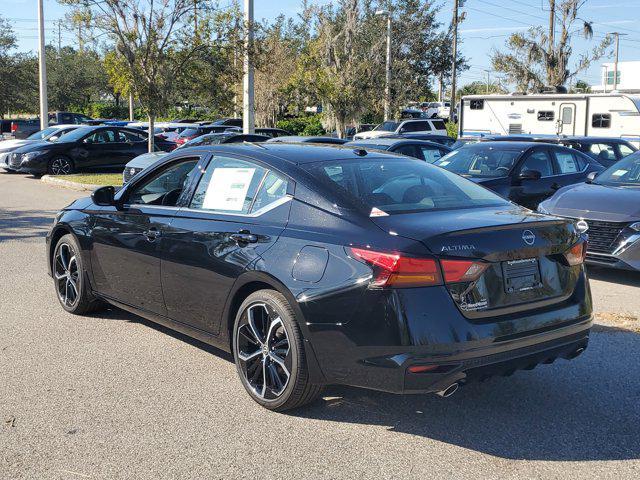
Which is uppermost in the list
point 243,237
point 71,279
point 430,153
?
point 430,153

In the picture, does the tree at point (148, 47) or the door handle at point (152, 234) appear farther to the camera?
the tree at point (148, 47)

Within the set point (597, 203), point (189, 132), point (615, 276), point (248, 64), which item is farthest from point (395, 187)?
point (189, 132)

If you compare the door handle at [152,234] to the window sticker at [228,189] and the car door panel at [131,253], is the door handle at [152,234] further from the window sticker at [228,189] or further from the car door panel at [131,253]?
the window sticker at [228,189]

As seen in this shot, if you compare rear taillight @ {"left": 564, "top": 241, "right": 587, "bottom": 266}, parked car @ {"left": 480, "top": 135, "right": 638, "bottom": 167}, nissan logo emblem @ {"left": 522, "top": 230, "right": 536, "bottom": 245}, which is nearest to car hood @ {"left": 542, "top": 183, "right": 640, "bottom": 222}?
rear taillight @ {"left": 564, "top": 241, "right": 587, "bottom": 266}

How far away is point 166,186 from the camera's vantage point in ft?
18.7

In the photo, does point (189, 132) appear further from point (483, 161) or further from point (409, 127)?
point (483, 161)

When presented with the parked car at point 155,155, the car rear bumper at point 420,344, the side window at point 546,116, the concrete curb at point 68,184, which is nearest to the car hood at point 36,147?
the concrete curb at point 68,184

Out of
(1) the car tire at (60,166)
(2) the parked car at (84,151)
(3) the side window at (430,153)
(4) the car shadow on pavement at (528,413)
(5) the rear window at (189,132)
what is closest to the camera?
(4) the car shadow on pavement at (528,413)

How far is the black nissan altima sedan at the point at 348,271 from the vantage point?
379 centimetres

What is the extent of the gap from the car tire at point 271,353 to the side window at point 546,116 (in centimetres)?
2179

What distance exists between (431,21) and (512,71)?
12.7 metres

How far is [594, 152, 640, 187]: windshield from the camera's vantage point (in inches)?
366

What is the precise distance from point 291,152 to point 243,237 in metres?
0.77

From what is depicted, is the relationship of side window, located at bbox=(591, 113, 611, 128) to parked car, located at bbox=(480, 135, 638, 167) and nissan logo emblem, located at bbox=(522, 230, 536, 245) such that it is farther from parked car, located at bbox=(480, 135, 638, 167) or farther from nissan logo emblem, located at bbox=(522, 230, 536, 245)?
nissan logo emblem, located at bbox=(522, 230, 536, 245)
